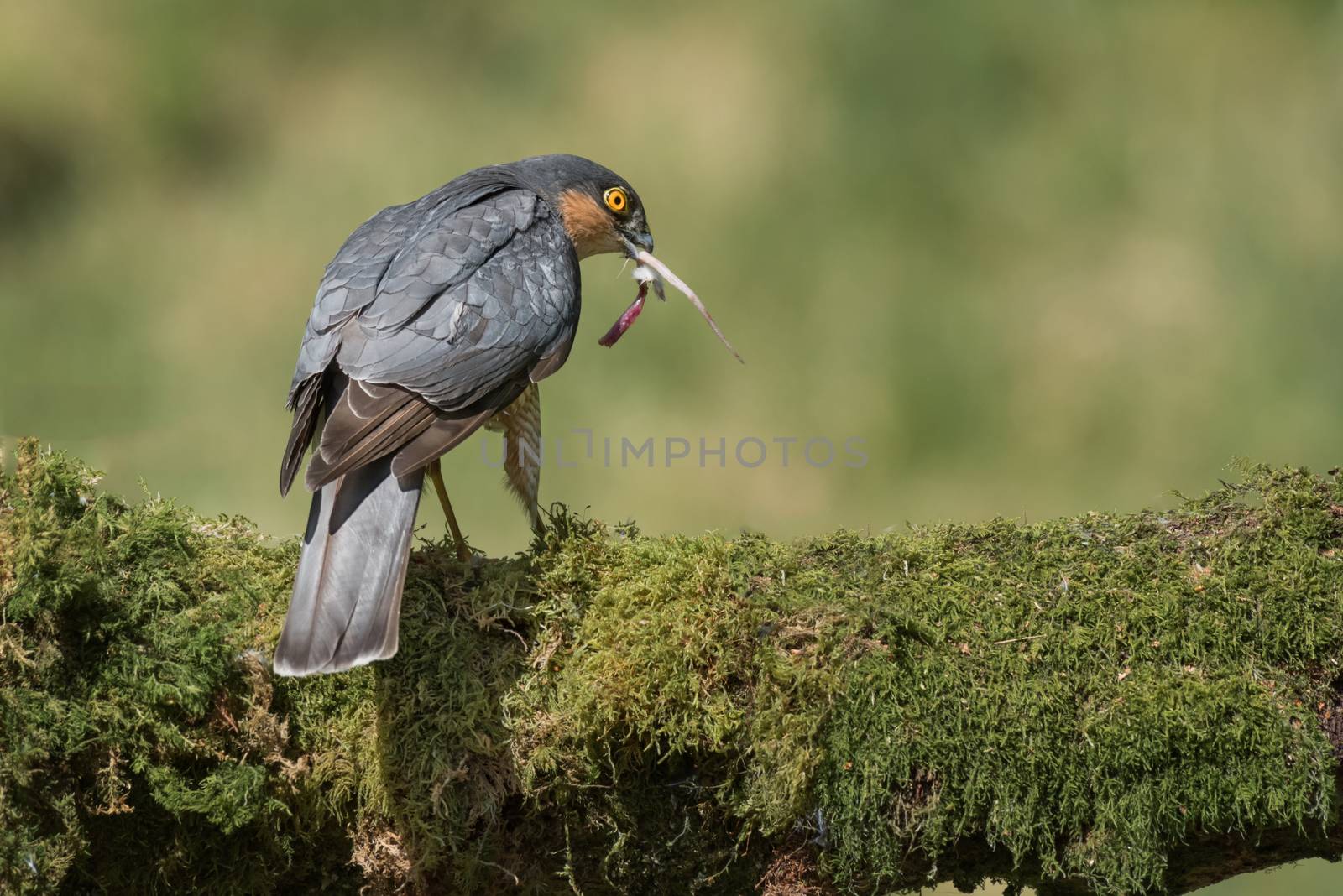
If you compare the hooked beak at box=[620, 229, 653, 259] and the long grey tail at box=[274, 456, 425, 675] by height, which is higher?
the hooked beak at box=[620, 229, 653, 259]

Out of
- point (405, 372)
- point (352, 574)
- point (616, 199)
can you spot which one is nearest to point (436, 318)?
point (405, 372)

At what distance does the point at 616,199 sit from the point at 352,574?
2.09 m

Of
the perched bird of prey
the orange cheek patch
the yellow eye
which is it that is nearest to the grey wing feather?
the perched bird of prey

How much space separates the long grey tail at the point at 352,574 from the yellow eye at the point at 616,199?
5.57ft

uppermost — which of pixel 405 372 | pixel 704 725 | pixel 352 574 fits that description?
pixel 405 372

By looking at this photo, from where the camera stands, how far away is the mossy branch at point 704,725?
243 centimetres

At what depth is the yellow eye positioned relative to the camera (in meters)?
4.20

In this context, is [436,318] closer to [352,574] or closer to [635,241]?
[352,574]

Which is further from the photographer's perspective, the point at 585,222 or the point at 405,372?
the point at 585,222

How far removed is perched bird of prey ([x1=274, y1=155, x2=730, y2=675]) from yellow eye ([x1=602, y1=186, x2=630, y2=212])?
15 centimetres

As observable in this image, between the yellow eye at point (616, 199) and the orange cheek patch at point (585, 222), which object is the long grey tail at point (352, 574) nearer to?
the orange cheek patch at point (585, 222)

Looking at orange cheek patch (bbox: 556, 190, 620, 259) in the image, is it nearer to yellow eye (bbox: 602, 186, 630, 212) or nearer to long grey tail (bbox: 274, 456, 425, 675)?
yellow eye (bbox: 602, 186, 630, 212)

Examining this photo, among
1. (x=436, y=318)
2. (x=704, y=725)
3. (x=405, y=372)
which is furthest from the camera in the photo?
(x=436, y=318)

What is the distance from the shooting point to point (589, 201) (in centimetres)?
417
